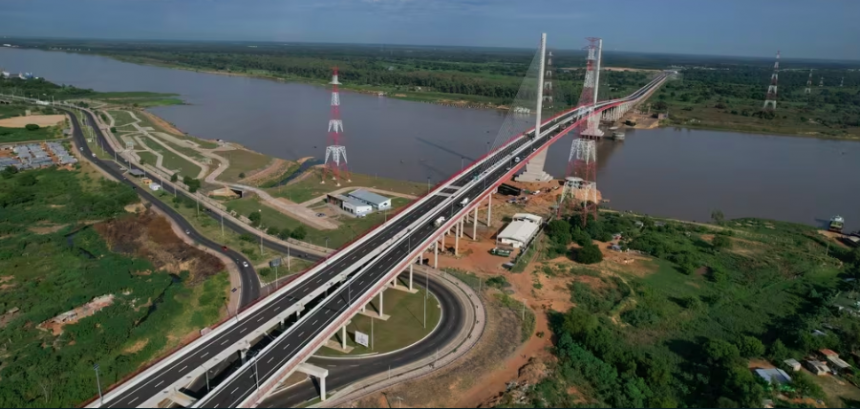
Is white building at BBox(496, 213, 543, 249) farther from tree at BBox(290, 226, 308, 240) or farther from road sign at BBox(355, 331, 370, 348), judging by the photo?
road sign at BBox(355, 331, 370, 348)

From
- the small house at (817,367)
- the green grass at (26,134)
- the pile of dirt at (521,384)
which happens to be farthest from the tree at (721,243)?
the green grass at (26,134)

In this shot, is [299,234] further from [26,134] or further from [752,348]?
[26,134]

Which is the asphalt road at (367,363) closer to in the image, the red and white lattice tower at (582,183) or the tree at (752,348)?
the tree at (752,348)

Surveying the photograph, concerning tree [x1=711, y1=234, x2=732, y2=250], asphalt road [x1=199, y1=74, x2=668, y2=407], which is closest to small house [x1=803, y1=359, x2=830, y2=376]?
tree [x1=711, y1=234, x2=732, y2=250]

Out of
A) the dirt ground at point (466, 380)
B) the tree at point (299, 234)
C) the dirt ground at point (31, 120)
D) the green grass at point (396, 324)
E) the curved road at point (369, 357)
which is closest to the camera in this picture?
the dirt ground at point (466, 380)

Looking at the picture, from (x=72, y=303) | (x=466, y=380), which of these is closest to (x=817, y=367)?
(x=466, y=380)

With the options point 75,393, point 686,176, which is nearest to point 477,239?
point 75,393

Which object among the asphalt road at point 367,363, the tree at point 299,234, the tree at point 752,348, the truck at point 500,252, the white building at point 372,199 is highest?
the white building at point 372,199

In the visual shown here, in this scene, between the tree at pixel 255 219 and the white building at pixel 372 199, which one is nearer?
the tree at pixel 255 219
